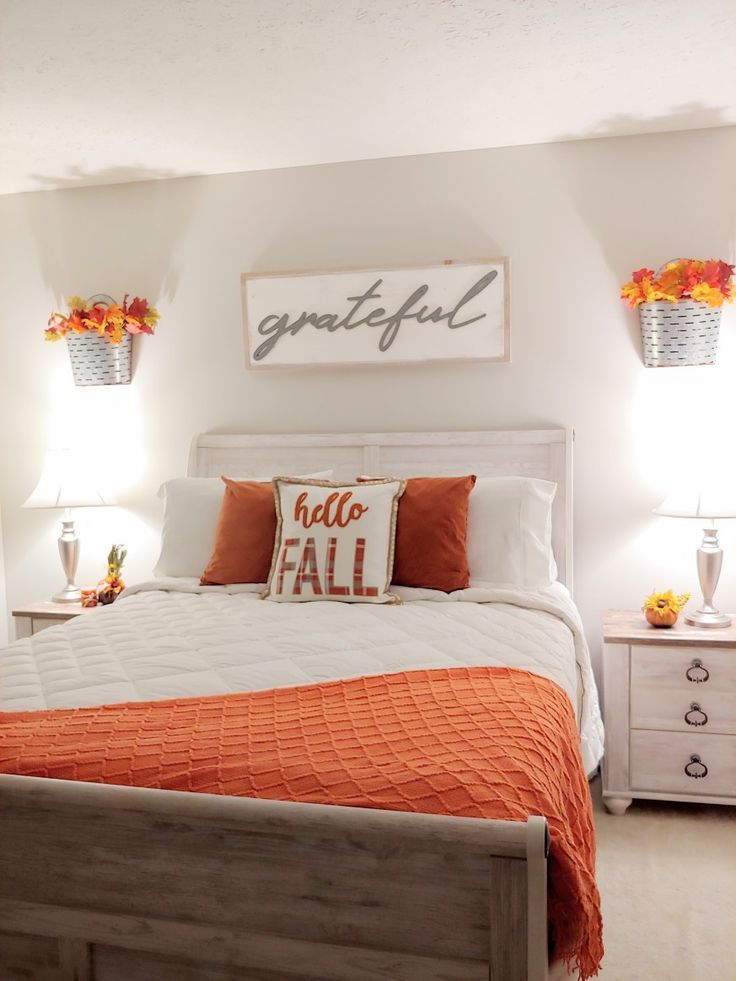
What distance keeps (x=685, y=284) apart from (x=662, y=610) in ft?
3.72

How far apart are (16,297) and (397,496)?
6.92ft

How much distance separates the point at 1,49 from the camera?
2502 millimetres

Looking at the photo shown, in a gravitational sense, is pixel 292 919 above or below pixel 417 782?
below

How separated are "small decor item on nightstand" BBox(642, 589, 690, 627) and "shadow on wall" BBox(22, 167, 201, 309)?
7.52 ft

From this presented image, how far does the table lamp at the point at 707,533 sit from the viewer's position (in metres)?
3.00

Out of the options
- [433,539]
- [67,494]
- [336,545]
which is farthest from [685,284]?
[67,494]

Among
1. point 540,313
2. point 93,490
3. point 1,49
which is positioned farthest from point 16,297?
point 540,313

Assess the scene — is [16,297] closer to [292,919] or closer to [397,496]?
[397,496]

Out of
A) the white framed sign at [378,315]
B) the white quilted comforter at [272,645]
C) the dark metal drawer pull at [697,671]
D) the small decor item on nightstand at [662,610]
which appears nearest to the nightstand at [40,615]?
the white quilted comforter at [272,645]

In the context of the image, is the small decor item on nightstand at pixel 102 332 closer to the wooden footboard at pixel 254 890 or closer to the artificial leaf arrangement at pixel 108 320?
the artificial leaf arrangement at pixel 108 320

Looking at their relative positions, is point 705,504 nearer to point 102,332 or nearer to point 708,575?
point 708,575

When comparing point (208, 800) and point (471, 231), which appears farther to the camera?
point (471, 231)

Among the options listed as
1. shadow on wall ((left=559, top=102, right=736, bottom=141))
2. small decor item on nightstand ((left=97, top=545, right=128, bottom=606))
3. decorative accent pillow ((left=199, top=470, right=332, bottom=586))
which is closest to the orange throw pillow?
decorative accent pillow ((left=199, top=470, right=332, bottom=586))

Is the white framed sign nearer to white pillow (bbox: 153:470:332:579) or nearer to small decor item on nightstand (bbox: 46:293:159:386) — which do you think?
small decor item on nightstand (bbox: 46:293:159:386)
